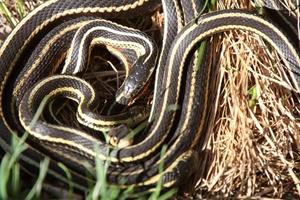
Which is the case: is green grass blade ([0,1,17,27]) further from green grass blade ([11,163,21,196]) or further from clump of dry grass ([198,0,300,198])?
green grass blade ([11,163,21,196])

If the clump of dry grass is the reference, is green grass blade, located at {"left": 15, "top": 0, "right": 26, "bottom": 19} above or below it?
above

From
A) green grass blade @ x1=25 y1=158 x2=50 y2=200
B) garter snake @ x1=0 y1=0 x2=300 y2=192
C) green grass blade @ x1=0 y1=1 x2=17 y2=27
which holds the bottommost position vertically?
green grass blade @ x1=25 y1=158 x2=50 y2=200

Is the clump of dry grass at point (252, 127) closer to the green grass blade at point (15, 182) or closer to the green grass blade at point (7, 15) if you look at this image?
the green grass blade at point (15, 182)

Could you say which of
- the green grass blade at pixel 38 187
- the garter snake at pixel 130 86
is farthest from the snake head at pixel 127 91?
the green grass blade at pixel 38 187

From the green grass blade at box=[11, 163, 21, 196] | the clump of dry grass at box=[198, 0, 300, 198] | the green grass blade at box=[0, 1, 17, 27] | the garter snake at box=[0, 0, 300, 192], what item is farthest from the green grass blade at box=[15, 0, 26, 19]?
the green grass blade at box=[11, 163, 21, 196]

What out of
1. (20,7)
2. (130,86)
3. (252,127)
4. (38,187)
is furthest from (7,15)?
(252,127)

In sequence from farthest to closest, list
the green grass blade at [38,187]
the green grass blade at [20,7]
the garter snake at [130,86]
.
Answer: the green grass blade at [20,7] < the garter snake at [130,86] < the green grass blade at [38,187]
